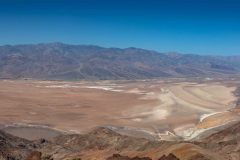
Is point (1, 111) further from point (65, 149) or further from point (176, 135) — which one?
point (65, 149)

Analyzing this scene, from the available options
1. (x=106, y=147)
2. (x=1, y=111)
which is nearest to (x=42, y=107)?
(x=1, y=111)

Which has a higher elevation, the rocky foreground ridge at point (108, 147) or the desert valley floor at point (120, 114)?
the rocky foreground ridge at point (108, 147)

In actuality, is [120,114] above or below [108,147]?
below

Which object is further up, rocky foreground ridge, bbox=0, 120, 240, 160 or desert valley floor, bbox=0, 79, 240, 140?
rocky foreground ridge, bbox=0, 120, 240, 160

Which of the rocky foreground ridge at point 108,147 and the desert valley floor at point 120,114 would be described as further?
the desert valley floor at point 120,114

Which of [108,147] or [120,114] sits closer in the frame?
[108,147]
